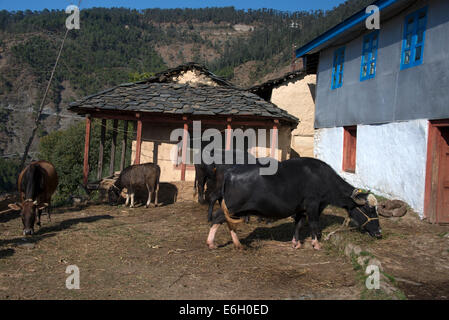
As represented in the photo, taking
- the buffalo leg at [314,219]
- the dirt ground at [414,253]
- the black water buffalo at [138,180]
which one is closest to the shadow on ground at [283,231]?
the buffalo leg at [314,219]

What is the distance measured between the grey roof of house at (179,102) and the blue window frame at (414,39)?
15.8 feet

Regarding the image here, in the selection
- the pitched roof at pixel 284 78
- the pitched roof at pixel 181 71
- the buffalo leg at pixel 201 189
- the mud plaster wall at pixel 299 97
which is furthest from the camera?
the mud plaster wall at pixel 299 97

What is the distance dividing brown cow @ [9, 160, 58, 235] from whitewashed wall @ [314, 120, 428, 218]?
8.39 m

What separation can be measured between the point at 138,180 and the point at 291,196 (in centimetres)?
699

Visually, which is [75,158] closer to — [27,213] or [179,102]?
[179,102]

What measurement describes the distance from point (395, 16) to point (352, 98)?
276cm

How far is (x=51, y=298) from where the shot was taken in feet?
14.9

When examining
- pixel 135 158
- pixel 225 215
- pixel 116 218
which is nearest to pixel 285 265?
pixel 225 215

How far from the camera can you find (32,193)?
768 cm

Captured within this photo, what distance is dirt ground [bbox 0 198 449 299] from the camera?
472cm

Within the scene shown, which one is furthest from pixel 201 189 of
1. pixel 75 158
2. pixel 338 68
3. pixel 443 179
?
pixel 75 158

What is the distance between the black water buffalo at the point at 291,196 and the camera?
251 inches

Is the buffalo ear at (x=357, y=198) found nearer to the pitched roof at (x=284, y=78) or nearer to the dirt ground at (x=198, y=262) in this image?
the dirt ground at (x=198, y=262)
